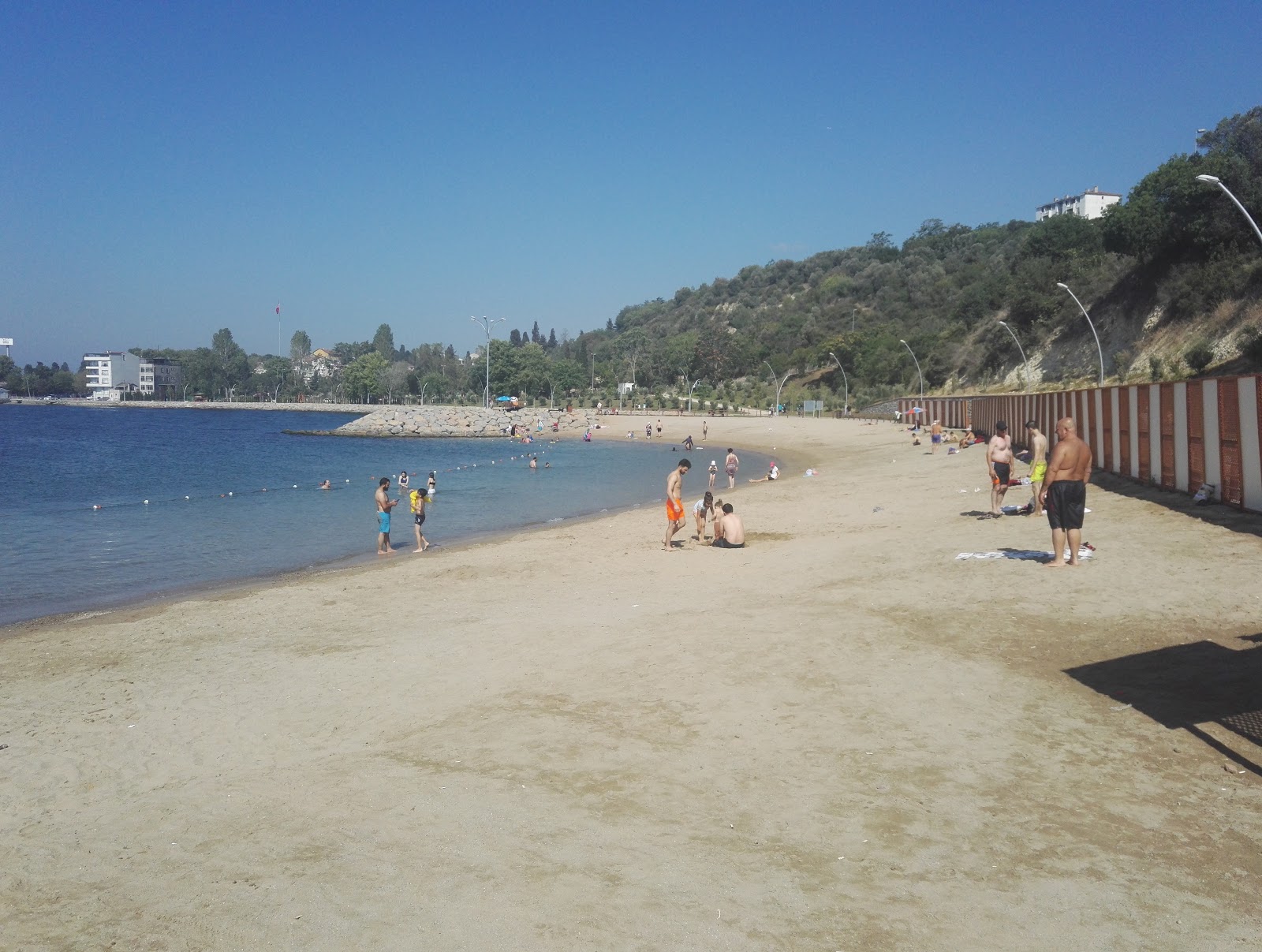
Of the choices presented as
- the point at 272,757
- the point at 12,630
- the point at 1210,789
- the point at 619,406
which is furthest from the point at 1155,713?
the point at 619,406

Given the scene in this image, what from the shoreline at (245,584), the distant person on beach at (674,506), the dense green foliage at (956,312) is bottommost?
the shoreline at (245,584)

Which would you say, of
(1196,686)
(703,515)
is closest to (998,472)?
(703,515)

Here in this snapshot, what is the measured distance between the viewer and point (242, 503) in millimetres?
31359

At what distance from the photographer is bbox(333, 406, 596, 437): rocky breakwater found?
283ft

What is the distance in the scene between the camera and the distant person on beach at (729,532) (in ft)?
53.8

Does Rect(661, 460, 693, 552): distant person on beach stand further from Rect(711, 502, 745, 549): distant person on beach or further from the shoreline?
the shoreline

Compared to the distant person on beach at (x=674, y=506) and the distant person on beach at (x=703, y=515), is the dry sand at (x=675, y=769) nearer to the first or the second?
the distant person on beach at (x=674, y=506)

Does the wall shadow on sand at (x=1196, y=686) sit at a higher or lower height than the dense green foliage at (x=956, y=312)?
lower

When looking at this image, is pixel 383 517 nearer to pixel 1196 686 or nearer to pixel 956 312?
pixel 1196 686

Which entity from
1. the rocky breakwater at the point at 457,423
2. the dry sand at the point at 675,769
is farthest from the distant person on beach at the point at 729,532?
the rocky breakwater at the point at 457,423

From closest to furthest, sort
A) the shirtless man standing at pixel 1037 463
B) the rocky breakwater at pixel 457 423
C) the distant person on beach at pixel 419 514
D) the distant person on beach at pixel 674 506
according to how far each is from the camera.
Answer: the shirtless man standing at pixel 1037 463
the distant person on beach at pixel 674 506
the distant person on beach at pixel 419 514
the rocky breakwater at pixel 457 423

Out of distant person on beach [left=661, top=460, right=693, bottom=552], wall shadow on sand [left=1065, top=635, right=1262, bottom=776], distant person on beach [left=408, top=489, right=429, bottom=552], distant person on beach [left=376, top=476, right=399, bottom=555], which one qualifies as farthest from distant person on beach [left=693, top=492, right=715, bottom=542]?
wall shadow on sand [left=1065, top=635, right=1262, bottom=776]

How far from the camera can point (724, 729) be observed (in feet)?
22.7

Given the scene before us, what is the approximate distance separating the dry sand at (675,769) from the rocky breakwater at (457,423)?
232 feet
